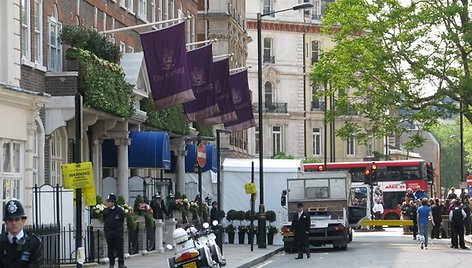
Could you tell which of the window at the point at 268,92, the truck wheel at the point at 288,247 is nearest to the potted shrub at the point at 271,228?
the truck wheel at the point at 288,247

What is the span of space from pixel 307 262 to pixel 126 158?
6.84 metres

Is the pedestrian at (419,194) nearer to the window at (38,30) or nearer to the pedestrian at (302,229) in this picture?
the pedestrian at (302,229)

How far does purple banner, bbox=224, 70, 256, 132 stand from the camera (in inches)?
1925

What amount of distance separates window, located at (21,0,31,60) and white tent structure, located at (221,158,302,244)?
20.7 metres

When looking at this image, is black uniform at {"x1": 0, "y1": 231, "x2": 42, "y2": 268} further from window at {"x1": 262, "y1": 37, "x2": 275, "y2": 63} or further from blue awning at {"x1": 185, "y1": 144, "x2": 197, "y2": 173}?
window at {"x1": 262, "y1": 37, "x2": 275, "y2": 63}

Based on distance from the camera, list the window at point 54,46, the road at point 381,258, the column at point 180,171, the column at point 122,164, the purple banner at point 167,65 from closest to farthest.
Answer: the window at point 54,46 → the road at point 381,258 → the purple banner at point 167,65 → the column at point 122,164 → the column at point 180,171

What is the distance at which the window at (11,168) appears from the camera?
89.9 feet

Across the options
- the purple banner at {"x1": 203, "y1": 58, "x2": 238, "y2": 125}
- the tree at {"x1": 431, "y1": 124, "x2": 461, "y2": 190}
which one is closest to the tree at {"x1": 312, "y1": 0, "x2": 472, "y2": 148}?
the purple banner at {"x1": 203, "y1": 58, "x2": 238, "y2": 125}

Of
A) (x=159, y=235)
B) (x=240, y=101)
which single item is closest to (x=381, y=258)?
(x=159, y=235)

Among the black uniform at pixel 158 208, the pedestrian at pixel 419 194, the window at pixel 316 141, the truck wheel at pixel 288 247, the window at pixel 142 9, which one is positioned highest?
the window at pixel 142 9

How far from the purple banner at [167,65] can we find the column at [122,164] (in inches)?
169

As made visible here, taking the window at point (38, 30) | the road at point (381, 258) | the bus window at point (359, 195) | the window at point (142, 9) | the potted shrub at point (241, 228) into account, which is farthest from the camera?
the bus window at point (359, 195)

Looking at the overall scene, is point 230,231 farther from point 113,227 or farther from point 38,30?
point 113,227

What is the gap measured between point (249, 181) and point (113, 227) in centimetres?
2304
